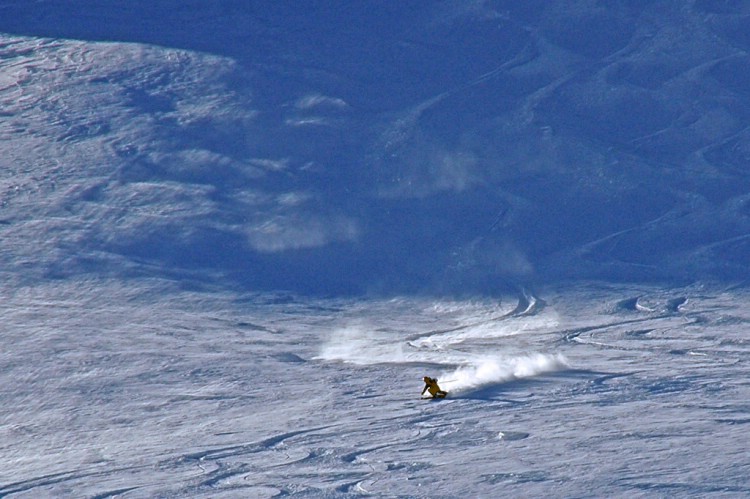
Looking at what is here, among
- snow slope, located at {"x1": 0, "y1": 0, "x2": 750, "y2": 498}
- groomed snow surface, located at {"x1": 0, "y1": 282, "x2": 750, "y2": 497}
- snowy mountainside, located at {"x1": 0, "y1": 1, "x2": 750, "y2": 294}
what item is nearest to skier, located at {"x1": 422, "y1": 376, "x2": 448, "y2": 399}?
groomed snow surface, located at {"x1": 0, "y1": 282, "x2": 750, "y2": 497}

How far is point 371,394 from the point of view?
938cm

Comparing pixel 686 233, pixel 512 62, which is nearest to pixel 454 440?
pixel 686 233

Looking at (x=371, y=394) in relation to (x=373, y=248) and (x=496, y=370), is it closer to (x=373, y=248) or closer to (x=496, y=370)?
(x=496, y=370)

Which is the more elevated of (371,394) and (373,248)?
(373,248)

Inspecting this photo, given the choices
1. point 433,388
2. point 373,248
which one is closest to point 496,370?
point 433,388

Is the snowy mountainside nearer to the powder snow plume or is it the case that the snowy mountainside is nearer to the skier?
the powder snow plume

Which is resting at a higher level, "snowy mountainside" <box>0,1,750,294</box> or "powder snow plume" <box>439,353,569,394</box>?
"snowy mountainside" <box>0,1,750,294</box>

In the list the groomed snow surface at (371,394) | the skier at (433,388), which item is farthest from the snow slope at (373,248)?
the skier at (433,388)

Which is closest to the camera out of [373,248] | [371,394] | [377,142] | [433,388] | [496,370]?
[433,388]

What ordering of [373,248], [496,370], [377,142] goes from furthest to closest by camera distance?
1. [377,142]
2. [373,248]
3. [496,370]

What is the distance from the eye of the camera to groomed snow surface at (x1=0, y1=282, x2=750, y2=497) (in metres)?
6.87

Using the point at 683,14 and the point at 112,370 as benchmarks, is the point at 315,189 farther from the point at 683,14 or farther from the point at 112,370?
the point at 683,14

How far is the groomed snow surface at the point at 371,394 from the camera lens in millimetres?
6867

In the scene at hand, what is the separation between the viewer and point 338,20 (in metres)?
18.4
